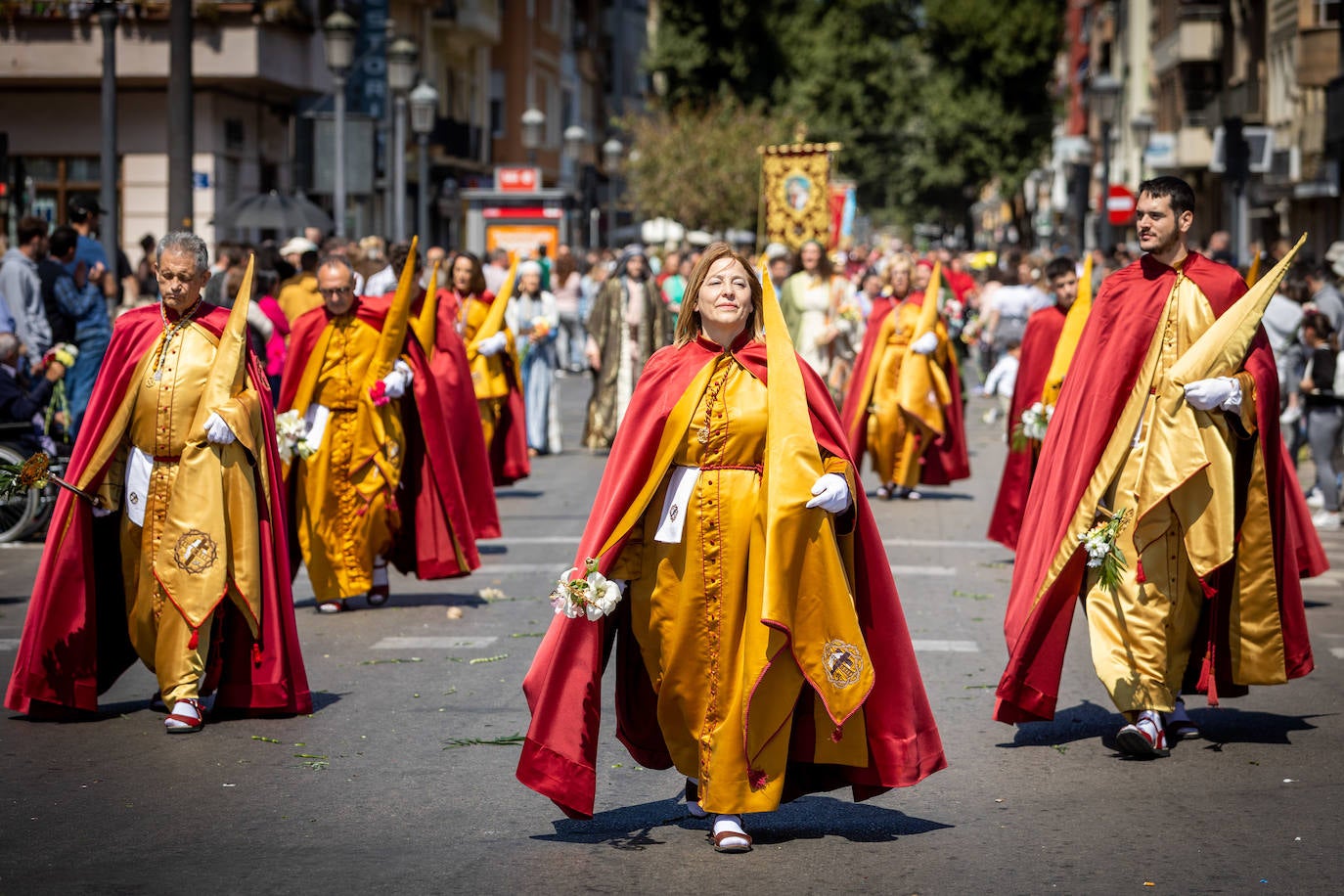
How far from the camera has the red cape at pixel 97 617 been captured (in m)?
8.19

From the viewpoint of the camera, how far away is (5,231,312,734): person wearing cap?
8.08 m

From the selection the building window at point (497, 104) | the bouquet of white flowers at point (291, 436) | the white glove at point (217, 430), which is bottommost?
the bouquet of white flowers at point (291, 436)

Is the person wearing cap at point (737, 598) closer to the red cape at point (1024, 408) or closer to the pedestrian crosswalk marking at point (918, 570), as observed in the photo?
the red cape at point (1024, 408)

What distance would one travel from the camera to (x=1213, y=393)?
7.49 m

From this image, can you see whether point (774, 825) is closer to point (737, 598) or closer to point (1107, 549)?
point (737, 598)

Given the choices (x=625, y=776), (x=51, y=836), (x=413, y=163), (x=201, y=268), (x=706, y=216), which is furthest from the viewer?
(x=706, y=216)

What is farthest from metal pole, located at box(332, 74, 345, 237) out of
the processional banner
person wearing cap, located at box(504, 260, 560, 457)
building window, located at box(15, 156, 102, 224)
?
the processional banner

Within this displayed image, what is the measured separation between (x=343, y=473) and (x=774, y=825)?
195 inches

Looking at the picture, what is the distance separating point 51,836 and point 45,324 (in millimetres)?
9126

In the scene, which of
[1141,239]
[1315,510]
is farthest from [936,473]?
[1141,239]

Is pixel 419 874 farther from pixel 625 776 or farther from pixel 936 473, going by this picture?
pixel 936 473

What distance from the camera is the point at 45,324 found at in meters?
15.0

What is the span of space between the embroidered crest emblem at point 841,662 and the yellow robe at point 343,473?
526 centimetres

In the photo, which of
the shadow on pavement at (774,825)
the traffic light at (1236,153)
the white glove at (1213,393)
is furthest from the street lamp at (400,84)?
the shadow on pavement at (774,825)
